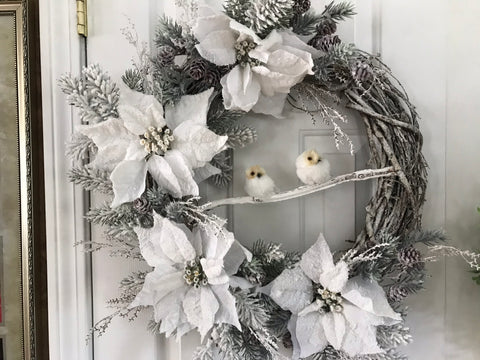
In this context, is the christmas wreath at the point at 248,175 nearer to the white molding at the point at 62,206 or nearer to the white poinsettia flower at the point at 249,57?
the white poinsettia flower at the point at 249,57

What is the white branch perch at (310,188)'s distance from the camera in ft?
2.66

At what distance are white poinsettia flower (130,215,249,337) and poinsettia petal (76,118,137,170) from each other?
13 cm

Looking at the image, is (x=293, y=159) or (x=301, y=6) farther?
(x=293, y=159)

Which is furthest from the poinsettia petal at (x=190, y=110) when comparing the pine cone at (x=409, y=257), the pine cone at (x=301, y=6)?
the pine cone at (x=409, y=257)

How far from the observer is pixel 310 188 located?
2.71ft

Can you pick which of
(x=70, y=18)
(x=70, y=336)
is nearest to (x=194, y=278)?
(x=70, y=336)

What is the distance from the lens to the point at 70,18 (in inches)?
35.4

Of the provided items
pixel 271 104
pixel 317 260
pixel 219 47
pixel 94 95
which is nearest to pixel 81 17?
pixel 94 95

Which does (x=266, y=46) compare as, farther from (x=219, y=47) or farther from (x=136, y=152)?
(x=136, y=152)

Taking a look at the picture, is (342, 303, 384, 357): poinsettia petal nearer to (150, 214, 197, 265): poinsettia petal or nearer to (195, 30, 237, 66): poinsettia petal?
(150, 214, 197, 265): poinsettia petal

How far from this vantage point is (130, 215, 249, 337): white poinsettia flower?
2.52 feet

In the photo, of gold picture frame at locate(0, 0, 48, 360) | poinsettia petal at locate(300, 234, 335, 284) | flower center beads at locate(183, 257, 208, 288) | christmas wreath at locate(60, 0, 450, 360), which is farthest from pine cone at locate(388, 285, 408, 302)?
gold picture frame at locate(0, 0, 48, 360)

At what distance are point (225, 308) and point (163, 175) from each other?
26 centimetres

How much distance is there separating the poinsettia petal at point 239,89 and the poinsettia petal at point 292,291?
1.03 feet
